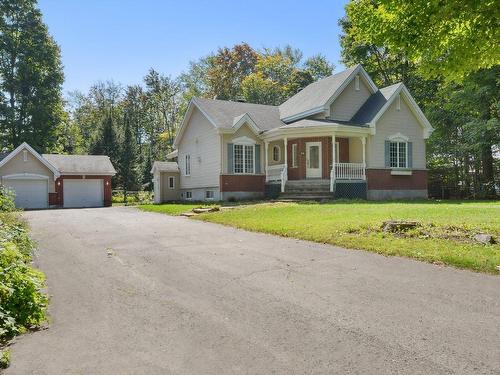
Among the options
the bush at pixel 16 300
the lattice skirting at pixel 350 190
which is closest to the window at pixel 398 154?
the lattice skirting at pixel 350 190

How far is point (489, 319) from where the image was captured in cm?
407

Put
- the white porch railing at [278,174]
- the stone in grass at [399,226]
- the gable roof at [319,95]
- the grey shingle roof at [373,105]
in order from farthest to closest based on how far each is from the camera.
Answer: the gable roof at [319,95], the grey shingle roof at [373,105], the white porch railing at [278,174], the stone in grass at [399,226]

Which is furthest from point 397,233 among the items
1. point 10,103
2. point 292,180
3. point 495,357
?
point 10,103

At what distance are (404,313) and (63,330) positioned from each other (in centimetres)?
354

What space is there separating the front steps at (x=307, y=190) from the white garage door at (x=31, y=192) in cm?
1936

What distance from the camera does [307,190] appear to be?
21.9 m

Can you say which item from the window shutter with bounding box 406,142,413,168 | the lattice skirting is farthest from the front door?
the window shutter with bounding box 406,142,413,168

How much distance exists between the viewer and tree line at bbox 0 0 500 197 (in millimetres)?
8992

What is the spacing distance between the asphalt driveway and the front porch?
15264 millimetres

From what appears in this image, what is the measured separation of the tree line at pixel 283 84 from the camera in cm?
899

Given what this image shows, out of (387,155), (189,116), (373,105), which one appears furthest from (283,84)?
(387,155)

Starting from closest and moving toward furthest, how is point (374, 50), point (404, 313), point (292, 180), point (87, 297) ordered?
point (404, 313) → point (87, 297) → point (292, 180) → point (374, 50)

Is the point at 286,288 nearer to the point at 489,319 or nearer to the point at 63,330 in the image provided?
the point at 489,319

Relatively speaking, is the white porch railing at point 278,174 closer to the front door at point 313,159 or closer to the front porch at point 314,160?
the front porch at point 314,160
